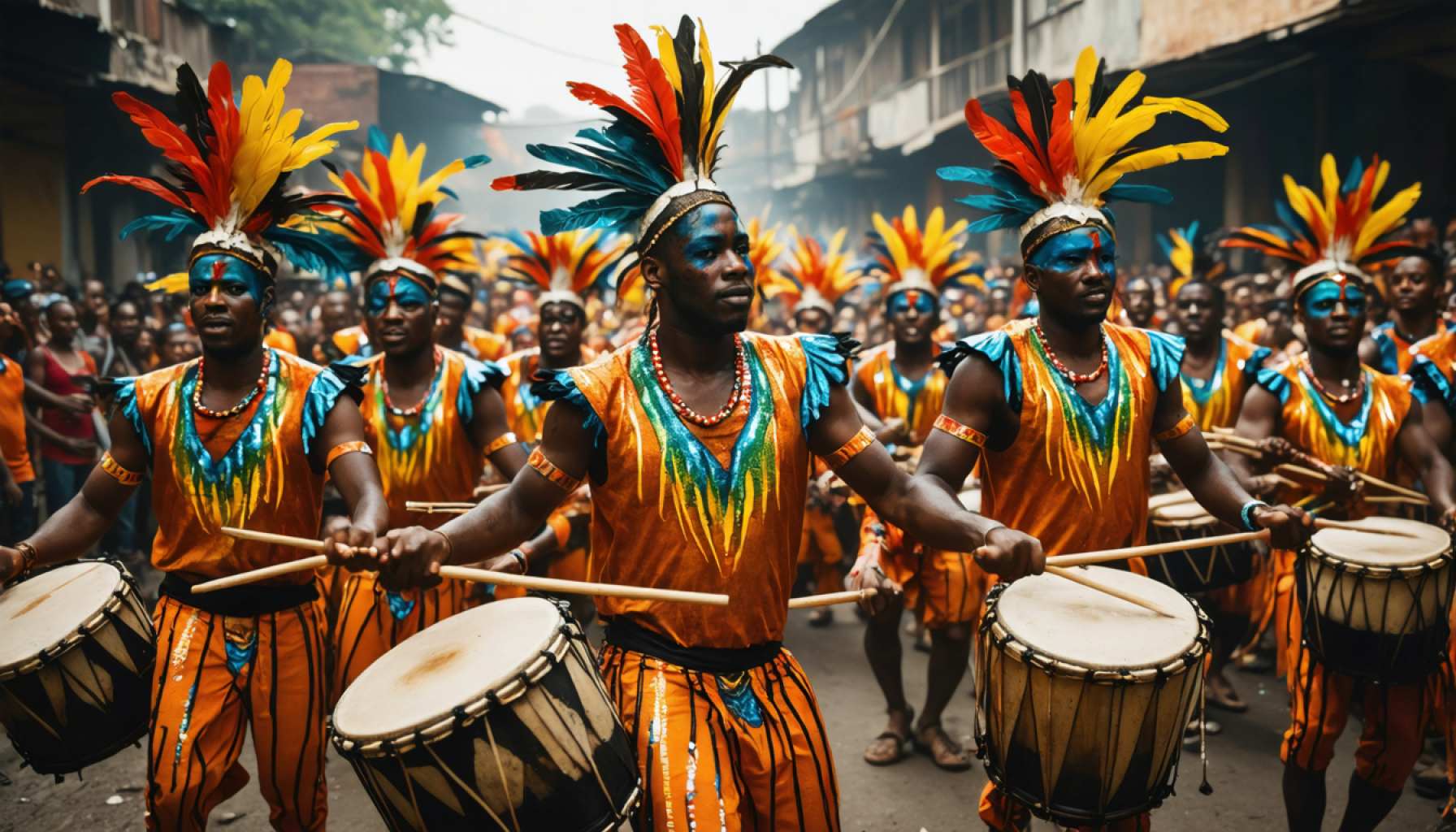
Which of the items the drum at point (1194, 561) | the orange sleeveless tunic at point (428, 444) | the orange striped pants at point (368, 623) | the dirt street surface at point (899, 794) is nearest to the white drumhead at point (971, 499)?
the drum at point (1194, 561)

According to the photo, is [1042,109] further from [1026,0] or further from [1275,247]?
[1026,0]

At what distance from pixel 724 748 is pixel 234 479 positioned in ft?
6.81

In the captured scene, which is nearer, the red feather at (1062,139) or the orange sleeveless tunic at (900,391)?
the red feather at (1062,139)

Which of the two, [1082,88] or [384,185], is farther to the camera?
[384,185]

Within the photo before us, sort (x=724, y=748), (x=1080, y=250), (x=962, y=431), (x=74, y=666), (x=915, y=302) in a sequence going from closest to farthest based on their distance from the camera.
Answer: (x=724, y=748) < (x=74, y=666) < (x=962, y=431) < (x=1080, y=250) < (x=915, y=302)

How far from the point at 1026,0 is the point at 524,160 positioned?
43.1 meters

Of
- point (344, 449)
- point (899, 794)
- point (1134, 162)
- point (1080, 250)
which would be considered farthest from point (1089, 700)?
point (899, 794)

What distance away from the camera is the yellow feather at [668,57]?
3293mm

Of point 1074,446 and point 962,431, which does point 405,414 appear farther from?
point 1074,446

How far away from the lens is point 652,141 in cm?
327

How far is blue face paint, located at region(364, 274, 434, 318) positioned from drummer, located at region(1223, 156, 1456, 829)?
4015mm

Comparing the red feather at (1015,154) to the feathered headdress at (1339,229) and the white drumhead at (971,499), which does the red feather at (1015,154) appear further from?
the feathered headdress at (1339,229)

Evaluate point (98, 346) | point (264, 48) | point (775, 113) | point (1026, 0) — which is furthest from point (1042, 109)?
point (775, 113)

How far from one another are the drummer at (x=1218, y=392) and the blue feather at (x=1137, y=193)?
7.48 ft
